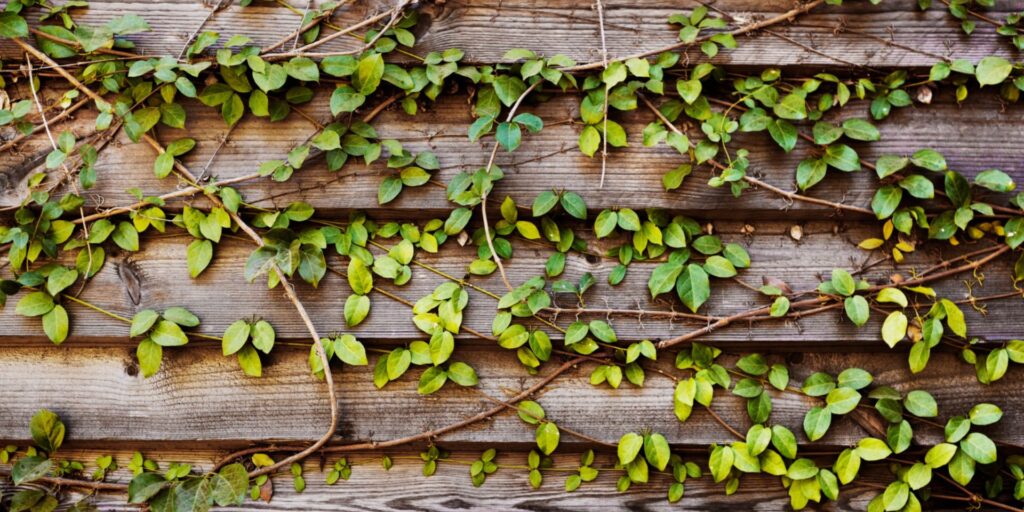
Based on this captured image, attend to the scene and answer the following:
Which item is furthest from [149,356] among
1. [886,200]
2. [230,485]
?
[886,200]

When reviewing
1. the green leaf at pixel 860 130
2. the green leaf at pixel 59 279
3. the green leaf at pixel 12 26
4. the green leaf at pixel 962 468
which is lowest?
the green leaf at pixel 962 468

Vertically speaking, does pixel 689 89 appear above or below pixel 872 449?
above

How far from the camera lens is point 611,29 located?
1.56 metres

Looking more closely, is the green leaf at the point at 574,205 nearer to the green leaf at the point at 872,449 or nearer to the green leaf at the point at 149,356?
the green leaf at the point at 872,449

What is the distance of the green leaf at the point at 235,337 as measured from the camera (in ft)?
4.96

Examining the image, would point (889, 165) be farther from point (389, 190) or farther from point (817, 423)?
point (389, 190)

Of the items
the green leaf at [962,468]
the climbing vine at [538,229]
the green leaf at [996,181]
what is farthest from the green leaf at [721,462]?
the green leaf at [996,181]

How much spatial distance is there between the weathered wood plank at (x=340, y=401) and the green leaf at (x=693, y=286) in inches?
6.6

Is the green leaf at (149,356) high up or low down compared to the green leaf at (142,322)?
down

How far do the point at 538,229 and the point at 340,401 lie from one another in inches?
23.9

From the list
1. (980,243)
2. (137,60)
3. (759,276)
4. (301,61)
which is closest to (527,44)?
(301,61)

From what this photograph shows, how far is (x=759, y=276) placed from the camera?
156 cm

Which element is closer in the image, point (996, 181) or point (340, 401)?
point (996, 181)

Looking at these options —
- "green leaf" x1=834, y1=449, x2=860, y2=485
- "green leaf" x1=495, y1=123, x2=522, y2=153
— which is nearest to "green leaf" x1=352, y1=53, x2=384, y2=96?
"green leaf" x1=495, y1=123, x2=522, y2=153
